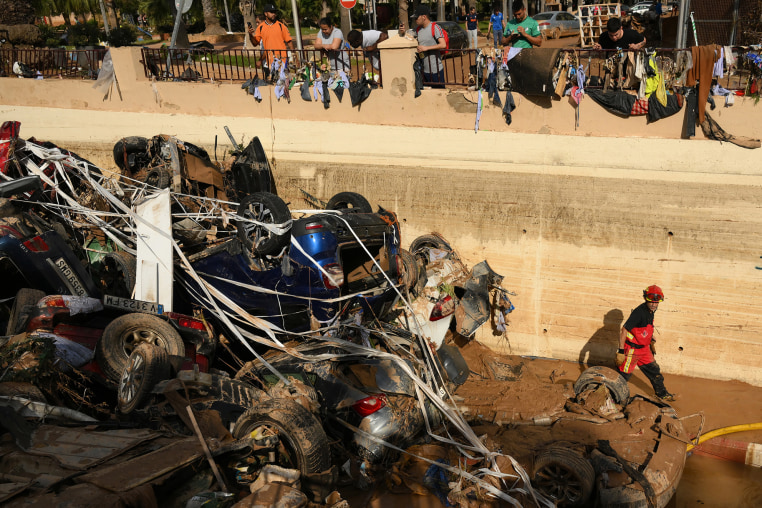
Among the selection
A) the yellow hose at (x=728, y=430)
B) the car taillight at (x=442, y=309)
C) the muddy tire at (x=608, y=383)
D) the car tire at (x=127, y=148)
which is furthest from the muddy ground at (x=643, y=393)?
the car tire at (x=127, y=148)

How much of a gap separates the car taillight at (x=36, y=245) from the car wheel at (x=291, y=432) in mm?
3994

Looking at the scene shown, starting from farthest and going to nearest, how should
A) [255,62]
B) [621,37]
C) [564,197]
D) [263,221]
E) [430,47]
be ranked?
1. [255,62]
2. [430,47]
3. [621,37]
4. [564,197]
5. [263,221]

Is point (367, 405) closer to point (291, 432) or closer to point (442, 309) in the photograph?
point (291, 432)

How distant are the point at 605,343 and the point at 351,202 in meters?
4.65

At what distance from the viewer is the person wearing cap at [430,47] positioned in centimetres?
1127

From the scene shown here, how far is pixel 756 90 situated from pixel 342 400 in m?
7.38

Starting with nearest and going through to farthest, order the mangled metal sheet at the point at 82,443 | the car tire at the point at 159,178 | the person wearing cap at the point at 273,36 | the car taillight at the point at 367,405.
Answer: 1. the mangled metal sheet at the point at 82,443
2. the car taillight at the point at 367,405
3. the car tire at the point at 159,178
4. the person wearing cap at the point at 273,36

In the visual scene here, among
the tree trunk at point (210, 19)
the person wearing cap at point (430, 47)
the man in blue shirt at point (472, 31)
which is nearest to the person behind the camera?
the person wearing cap at point (430, 47)

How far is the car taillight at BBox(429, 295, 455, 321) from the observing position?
348 inches

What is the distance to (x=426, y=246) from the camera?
10344 mm

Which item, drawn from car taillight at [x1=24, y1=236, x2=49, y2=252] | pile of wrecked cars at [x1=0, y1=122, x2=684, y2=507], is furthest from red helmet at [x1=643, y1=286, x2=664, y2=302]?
car taillight at [x1=24, y1=236, x2=49, y2=252]

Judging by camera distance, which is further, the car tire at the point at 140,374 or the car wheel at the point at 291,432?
the car tire at the point at 140,374

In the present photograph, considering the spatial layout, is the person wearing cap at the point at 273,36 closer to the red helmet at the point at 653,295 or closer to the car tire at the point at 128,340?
the car tire at the point at 128,340

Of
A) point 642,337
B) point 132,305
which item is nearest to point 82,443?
point 132,305
